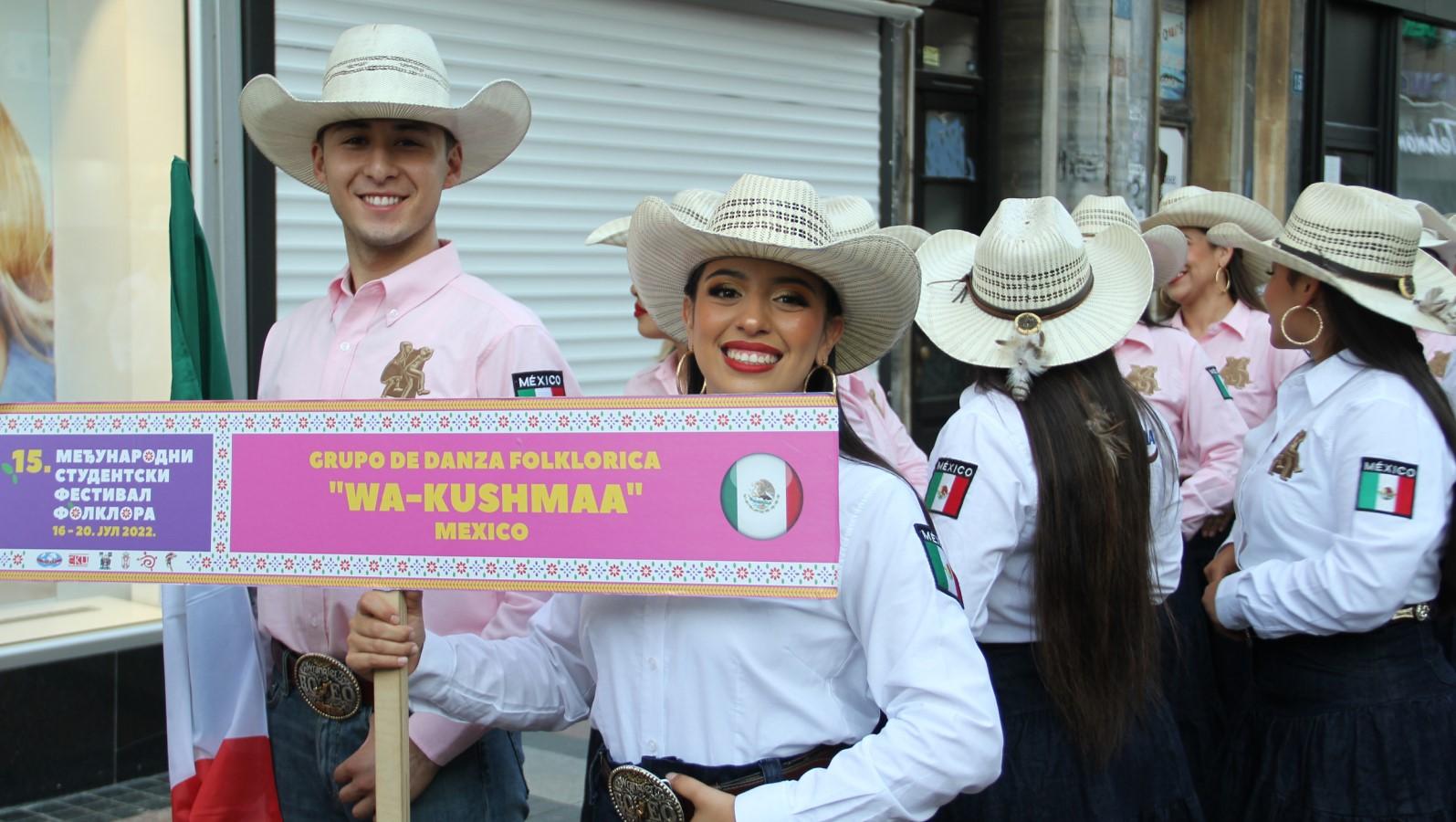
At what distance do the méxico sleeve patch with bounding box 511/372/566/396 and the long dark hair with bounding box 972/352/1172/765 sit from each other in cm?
107

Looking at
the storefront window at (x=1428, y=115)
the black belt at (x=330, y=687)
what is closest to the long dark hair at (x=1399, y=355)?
the black belt at (x=330, y=687)

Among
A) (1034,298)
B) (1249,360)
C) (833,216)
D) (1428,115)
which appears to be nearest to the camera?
(1034,298)

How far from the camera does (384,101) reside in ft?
9.20

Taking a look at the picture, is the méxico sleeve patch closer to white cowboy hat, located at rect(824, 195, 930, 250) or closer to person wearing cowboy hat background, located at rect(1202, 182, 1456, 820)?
white cowboy hat, located at rect(824, 195, 930, 250)

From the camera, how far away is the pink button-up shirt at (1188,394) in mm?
5129

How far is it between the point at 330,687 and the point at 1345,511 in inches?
93.3

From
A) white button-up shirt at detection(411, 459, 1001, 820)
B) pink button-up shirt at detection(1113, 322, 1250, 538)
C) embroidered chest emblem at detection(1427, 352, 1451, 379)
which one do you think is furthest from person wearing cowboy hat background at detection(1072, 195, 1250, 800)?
white button-up shirt at detection(411, 459, 1001, 820)

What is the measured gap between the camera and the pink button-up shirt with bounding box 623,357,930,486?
455 centimetres

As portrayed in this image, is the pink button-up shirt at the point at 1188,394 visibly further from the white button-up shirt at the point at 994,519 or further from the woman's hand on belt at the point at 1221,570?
the white button-up shirt at the point at 994,519

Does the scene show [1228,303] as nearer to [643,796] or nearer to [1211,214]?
[1211,214]

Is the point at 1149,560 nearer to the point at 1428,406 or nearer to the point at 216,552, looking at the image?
the point at 1428,406

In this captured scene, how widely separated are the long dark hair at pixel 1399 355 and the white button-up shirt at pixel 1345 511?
1.0 inches

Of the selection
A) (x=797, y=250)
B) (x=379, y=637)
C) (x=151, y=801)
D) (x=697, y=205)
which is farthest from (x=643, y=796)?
(x=151, y=801)

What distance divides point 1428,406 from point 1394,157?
12.7 m
